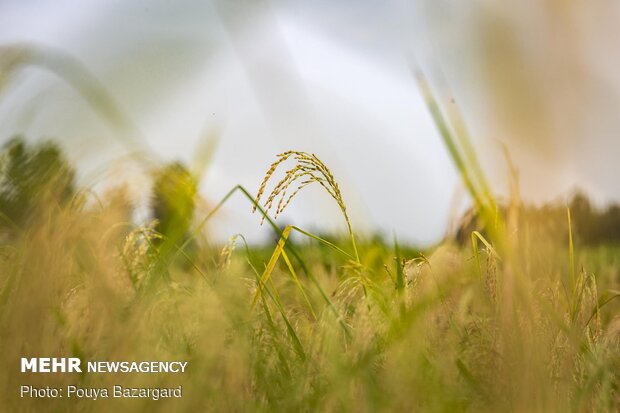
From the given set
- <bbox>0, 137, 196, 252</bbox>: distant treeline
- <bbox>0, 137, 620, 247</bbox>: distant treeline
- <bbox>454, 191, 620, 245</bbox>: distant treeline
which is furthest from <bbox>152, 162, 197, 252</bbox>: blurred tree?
<bbox>454, 191, 620, 245</bbox>: distant treeline

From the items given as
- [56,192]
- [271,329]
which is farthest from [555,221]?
[56,192]

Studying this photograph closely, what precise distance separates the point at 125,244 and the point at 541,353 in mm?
612

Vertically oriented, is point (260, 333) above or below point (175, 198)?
below

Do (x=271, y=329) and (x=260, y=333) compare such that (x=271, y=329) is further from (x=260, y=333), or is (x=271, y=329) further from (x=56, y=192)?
(x=56, y=192)

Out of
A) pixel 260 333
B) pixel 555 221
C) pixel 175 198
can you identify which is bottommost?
pixel 260 333

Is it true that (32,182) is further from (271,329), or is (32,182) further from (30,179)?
(271,329)

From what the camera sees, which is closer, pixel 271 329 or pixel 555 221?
pixel 271 329

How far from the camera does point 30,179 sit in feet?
3.06

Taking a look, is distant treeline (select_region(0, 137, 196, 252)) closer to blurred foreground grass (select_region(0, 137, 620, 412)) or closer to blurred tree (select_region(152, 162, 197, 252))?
blurred foreground grass (select_region(0, 137, 620, 412))

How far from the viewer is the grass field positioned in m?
0.78

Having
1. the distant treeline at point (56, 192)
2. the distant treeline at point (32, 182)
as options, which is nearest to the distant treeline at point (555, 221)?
the distant treeline at point (56, 192)

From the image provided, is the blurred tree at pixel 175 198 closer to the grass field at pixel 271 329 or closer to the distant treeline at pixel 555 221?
the grass field at pixel 271 329

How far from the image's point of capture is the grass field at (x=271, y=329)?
0.78m

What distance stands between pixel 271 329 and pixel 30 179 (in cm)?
40
